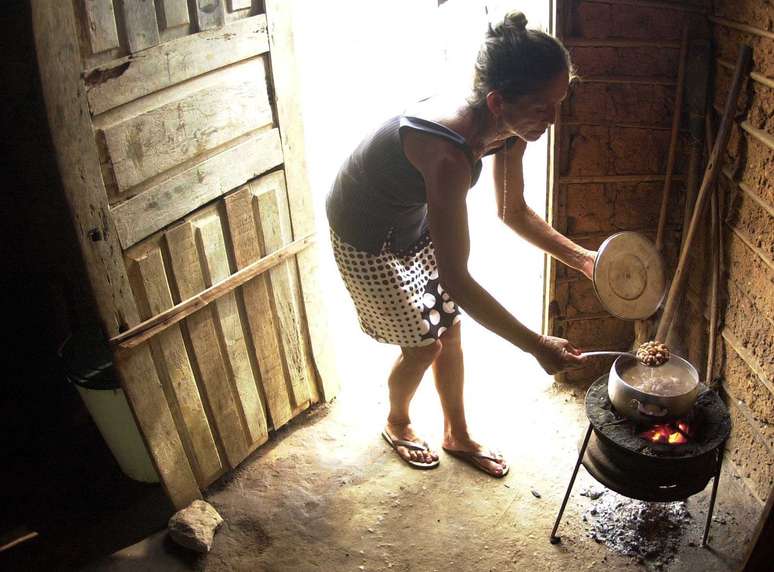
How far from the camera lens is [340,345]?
435 cm

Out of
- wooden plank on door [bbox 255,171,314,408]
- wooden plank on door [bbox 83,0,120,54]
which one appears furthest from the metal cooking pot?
wooden plank on door [bbox 83,0,120,54]

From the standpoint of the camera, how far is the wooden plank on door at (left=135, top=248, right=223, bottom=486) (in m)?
2.69

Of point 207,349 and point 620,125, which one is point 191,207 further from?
point 620,125

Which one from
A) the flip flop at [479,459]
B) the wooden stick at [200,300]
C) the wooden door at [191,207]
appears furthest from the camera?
the flip flop at [479,459]

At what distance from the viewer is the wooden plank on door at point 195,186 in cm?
254

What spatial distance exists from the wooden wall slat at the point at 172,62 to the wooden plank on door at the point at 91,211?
76mm

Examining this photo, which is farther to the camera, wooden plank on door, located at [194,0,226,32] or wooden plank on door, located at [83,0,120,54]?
wooden plank on door, located at [194,0,226,32]

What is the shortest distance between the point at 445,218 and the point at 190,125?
1.06 meters

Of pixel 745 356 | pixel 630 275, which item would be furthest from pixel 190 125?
pixel 745 356

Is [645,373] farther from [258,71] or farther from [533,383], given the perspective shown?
[258,71]

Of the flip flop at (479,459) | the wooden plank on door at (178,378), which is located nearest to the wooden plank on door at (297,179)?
the wooden plank on door at (178,378)

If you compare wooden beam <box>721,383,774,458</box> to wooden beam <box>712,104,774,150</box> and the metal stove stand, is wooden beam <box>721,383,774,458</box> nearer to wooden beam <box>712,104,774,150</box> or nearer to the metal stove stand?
the metal stove stand

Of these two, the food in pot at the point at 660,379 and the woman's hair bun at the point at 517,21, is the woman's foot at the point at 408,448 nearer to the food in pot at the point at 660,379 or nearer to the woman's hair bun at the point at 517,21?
the food in pot at the point at 660,379

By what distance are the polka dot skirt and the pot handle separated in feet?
2.66
